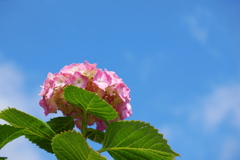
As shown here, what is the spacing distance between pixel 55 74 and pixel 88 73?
0.82 feet

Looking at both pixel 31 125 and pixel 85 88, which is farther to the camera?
pixel 85 88

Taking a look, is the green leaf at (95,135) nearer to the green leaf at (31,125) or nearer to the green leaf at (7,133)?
the green leaf at (31,125)

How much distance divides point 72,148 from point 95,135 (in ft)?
1.43

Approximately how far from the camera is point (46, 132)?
6.90 ft

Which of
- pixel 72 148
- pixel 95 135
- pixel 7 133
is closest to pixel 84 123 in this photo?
pixel 95 135

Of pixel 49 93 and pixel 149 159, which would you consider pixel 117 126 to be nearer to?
pixel 149 159

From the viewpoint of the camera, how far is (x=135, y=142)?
→ 204cm

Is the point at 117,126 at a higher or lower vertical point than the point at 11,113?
higher

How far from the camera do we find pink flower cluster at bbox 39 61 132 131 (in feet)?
7.30

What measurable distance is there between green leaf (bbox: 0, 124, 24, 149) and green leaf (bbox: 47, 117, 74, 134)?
33 cm

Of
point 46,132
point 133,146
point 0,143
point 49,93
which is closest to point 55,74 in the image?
point 49,93

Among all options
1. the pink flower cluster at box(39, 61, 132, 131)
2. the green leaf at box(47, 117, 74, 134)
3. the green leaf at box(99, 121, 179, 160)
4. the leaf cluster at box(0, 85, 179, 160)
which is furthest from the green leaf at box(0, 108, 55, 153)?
the green leaf at box(99, 121, 179, 160)

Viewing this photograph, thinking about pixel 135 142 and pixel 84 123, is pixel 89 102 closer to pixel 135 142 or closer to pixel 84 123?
pixel 84 123

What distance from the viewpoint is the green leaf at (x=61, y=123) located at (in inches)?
89.2
